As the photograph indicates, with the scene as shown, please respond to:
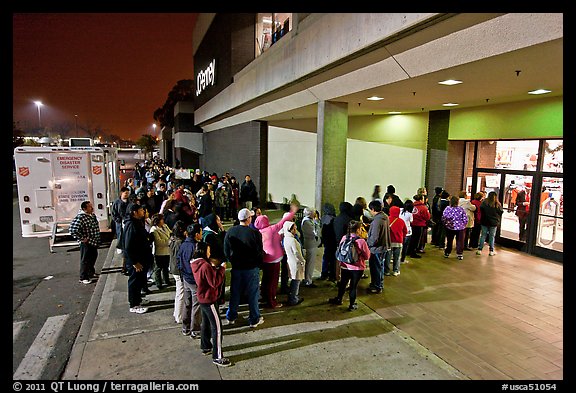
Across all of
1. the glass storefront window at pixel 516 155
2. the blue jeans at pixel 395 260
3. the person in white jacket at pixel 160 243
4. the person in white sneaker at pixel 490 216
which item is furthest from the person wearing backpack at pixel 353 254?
the glass storefront window at pixel 516 155

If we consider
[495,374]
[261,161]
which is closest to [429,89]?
[495,374]

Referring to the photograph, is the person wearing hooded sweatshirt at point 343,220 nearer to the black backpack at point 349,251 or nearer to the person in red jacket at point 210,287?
the black backpack at point 349,251

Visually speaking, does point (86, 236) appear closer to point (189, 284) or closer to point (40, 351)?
point (40, 351)

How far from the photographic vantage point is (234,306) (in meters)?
5.74

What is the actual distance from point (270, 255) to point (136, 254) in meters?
2.29

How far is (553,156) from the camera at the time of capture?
923 cm

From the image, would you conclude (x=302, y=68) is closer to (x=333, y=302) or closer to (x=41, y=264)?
(x=333, y=302)

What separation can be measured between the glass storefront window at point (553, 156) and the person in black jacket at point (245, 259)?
826 cm

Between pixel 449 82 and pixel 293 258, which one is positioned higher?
pixel 449 82

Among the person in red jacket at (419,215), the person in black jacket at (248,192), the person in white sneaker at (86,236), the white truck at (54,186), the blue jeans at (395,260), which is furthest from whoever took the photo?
the person in black jacket at (248,192)

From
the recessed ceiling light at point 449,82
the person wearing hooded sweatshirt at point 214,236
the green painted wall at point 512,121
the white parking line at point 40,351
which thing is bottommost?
the white parking line at point 40,351

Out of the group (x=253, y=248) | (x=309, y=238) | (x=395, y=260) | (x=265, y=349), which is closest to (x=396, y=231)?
(x=395, y=260)

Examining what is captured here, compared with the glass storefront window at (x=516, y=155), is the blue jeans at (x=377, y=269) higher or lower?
lower

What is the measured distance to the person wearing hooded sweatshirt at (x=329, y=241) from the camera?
759 cm
